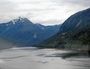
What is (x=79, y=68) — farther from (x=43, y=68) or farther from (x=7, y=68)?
(x=7, y=68)

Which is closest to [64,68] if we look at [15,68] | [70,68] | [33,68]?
[70,68]

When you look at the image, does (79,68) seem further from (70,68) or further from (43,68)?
(43,68)

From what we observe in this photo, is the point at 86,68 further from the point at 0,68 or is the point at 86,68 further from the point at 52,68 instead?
the point at 0,68

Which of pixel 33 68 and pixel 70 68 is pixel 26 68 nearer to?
pixel 33 68

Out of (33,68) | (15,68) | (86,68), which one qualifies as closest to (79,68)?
(86,68)

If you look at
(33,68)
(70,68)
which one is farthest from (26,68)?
(70,68)
